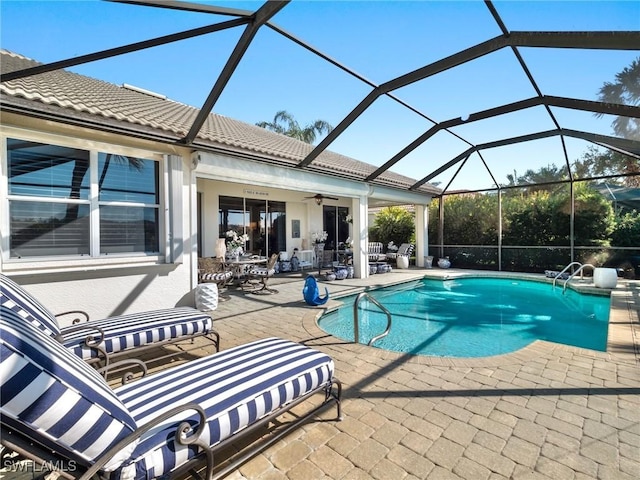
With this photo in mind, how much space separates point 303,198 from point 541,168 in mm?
27466

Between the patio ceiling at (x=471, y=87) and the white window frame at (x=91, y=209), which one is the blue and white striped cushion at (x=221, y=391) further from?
the patio ceiling at (x=471, y=87)

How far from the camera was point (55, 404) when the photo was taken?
1.51 m

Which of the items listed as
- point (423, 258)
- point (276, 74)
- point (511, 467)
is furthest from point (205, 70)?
point (423, 258)

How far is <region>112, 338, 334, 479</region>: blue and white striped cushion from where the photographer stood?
183 cm

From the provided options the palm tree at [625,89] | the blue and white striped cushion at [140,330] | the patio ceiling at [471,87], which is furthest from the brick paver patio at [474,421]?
the palm tree at [625,89]

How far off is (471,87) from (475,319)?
551 centimetres

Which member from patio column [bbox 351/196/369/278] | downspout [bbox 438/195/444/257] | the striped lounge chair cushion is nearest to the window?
the striped lounge chair cushion

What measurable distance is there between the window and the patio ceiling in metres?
1.13

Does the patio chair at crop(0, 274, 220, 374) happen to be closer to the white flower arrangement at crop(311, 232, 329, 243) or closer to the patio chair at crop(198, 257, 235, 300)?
the patio chair at crop(198, 257, 235, 300)

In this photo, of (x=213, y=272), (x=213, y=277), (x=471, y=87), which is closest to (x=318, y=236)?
(x=213, y=272)

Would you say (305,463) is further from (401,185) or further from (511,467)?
(401,185)

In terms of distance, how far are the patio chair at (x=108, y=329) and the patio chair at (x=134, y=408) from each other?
112 centimetres

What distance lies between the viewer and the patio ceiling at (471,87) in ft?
14.3

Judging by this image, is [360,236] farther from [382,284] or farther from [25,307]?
[25,307]
